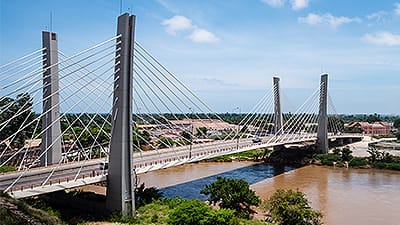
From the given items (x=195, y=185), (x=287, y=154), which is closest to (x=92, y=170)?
(x=195, y=185)

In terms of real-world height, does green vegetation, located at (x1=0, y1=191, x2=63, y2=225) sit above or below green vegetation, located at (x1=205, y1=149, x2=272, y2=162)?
above

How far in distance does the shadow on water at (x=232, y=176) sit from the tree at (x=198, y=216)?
19.4ft

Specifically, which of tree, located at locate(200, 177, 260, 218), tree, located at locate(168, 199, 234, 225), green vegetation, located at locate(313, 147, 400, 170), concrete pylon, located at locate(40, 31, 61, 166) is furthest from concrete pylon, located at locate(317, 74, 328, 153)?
concrete pylon, located at locate(40, 31, 61, 166)

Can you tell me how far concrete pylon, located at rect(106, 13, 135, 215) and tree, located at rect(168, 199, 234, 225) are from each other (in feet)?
7.90

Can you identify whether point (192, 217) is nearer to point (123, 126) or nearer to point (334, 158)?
point (123, 126)

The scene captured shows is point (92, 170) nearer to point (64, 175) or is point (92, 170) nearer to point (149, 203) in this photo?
point (64, 175)

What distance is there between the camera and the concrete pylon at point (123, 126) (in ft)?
43.4

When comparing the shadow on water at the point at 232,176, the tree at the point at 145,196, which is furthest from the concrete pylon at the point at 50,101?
the shadow on water at the point at 232,176

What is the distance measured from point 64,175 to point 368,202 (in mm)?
13440

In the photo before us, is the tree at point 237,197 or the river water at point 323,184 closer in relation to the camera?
the tree at point 237,197

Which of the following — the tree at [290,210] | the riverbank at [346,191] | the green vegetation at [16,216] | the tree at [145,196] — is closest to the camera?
the green vegetation at [16,216]

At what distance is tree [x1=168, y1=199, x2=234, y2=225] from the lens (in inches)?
442

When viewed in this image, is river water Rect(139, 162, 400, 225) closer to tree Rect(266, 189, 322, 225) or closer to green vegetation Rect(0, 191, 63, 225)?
tree Rect(266, 189, 322, 225)

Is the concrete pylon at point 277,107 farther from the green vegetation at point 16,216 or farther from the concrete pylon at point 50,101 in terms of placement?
the green vegetation at point 16,216
